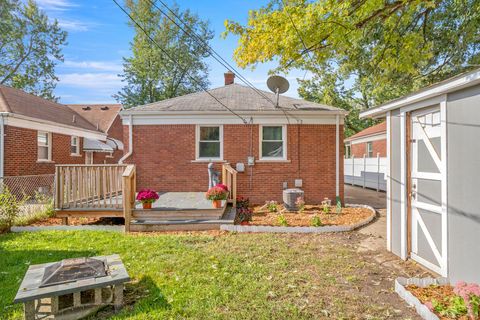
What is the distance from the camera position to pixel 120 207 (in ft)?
25.9

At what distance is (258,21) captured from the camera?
28.4 feet

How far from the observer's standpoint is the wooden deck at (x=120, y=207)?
7.61 m

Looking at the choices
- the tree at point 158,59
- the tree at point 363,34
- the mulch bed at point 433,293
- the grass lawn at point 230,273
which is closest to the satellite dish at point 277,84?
the tree at point 363,34

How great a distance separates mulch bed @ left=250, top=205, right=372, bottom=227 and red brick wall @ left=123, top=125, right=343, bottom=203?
0.99 metres

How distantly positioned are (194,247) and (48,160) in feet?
42.6

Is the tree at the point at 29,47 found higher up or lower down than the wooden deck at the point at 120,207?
higher up

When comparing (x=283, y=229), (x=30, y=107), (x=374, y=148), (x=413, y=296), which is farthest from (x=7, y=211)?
(x=374, y=148)

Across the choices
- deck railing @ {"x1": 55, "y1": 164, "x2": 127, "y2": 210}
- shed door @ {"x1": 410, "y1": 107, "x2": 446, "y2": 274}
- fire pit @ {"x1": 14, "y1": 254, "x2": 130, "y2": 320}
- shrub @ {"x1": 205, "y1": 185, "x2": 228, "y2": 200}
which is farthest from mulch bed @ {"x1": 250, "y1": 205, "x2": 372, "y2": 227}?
fire pit @ {"x1": 14, "y1": 254, "x2": 130, "y2": 320}

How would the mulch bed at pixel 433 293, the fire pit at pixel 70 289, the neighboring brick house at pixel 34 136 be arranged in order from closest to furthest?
1. the fire pit at pixel 70 289
2. the mulch bed at pixel 433 293
3. the neighboring brick house at pixel 34 136

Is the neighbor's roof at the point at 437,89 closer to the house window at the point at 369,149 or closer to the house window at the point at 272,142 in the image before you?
the house window at the point at 272,142

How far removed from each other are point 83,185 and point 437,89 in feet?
27.8

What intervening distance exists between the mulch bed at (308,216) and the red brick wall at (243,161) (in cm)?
99

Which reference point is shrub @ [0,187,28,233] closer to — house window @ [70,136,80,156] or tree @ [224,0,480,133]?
tree @ [224,0,480,133]

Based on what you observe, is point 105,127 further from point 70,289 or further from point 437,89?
point 437,89
